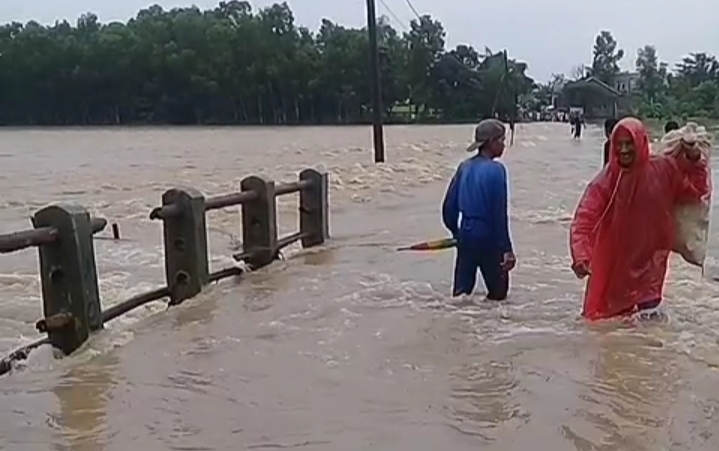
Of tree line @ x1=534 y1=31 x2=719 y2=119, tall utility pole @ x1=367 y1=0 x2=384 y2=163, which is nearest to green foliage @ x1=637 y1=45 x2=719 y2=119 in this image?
tree line @ x1=534 y1=31 x2=719 y2=119

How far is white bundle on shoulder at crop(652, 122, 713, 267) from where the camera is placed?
6535 millimetres

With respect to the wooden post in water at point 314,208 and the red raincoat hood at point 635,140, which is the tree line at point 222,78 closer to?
the wooden post in water at point 314,208

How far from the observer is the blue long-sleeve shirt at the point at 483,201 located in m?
7.34

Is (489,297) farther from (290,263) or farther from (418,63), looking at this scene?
(418,63)

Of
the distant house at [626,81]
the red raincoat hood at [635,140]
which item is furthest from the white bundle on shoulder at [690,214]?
the distant house at [626,81]

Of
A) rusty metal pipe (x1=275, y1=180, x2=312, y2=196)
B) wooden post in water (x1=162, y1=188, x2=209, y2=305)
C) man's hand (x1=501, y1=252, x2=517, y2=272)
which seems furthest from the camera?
rusty metal pipe (x1=275, y1=180, x2=312, y2=196)

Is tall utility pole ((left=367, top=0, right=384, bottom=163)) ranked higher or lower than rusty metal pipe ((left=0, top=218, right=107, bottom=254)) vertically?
higher

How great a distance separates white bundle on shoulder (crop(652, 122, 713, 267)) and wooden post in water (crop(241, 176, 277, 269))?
398 centimetres

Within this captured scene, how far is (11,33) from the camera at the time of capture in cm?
10956

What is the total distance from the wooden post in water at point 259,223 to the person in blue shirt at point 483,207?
97.0 inches

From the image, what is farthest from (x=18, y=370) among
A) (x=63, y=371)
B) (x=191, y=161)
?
(x=191, y=161)

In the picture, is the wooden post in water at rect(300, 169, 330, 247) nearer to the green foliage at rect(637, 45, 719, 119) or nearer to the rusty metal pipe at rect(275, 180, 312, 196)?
the rusty metal pipe at rect(275, 180, 312, 196)

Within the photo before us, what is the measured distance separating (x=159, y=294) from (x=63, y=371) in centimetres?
168

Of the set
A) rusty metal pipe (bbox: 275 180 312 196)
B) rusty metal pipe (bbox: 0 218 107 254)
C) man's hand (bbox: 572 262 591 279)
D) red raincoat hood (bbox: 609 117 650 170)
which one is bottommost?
man's hand (bbox: 572 262 591 279)
